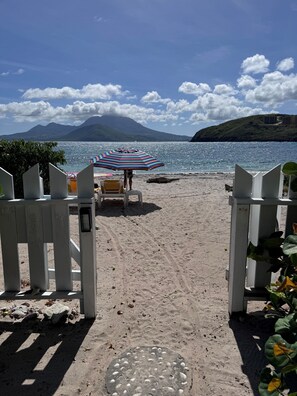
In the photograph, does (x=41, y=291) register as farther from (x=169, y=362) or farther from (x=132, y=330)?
(x=169, y=362)

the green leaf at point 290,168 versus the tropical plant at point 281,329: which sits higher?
the green leaf at point 290,168

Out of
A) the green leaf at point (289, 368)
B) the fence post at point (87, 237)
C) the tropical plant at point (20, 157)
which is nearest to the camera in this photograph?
the green leaf at point (289, 368)

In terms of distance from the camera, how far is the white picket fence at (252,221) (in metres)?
3.12

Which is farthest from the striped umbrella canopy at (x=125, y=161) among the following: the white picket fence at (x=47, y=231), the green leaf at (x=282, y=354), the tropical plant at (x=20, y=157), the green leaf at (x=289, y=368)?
the green leaf at (x=289, y=368)

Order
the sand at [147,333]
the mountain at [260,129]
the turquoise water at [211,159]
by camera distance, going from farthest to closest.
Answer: the mountain at [260,129]
the turquoise water at [211,159]
the sand at [147,333]

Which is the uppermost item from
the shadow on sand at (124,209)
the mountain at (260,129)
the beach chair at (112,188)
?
the mountain at (260,129)

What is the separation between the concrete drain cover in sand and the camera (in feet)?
7.66

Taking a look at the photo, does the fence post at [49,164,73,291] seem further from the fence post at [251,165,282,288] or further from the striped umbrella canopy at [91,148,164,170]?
the striped umbrella canopy at [91,148,164,170]

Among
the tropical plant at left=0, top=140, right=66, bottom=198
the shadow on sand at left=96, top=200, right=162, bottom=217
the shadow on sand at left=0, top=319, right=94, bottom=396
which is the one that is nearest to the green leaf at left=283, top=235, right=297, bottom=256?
the shadow on sand at left=0, top=319, right=94, bottom=396

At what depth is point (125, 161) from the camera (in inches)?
409

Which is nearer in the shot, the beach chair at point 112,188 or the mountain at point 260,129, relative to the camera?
the beach chair at point 112,188

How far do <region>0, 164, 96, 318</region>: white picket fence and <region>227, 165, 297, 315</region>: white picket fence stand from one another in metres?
1.41

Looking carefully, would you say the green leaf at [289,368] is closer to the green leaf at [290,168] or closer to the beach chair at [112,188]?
the green leaf at [290,168]

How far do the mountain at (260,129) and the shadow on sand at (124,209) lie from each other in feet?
478
